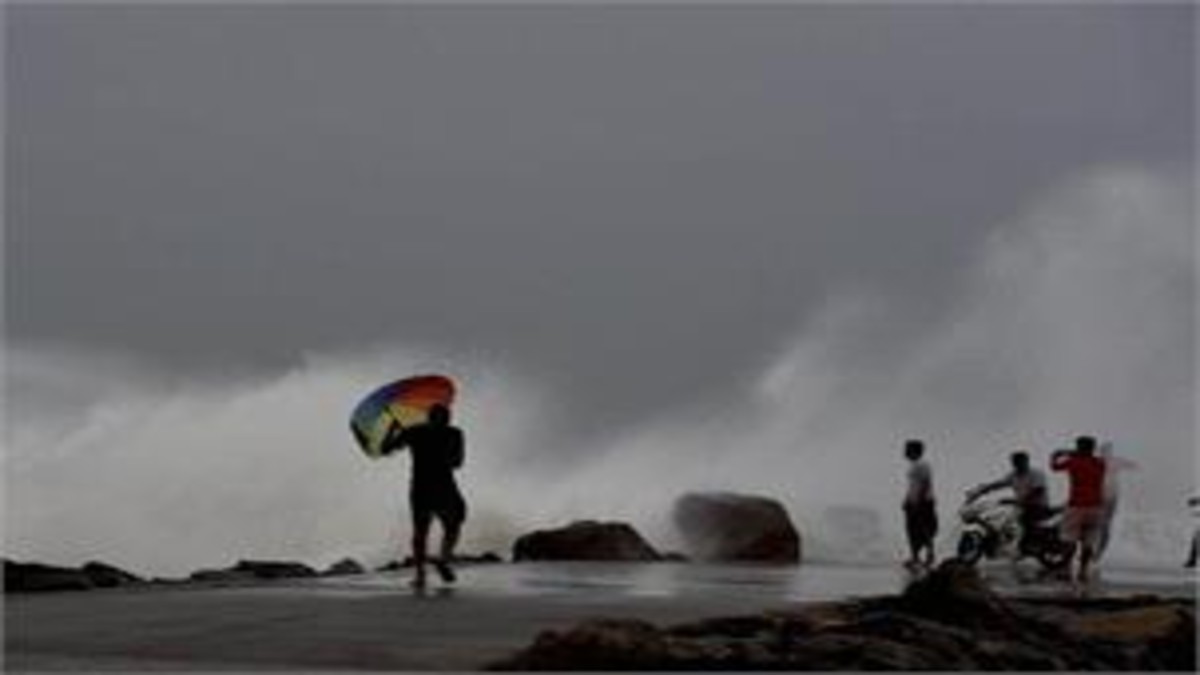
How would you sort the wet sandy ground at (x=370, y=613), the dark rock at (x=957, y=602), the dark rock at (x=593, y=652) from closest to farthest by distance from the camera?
1. the dark rock at (x=593, y=652)
2. the wet sandy ground at (x=370, y=613)
3. the dark rock at (x=957, y=602)

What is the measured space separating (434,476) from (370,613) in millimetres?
3696

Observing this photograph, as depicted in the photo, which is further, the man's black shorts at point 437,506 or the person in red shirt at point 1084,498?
the person in red shirt at point 1084,498

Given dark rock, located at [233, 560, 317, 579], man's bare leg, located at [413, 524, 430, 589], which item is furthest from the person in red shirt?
dark rock, located at [233, 560, 317, 579]

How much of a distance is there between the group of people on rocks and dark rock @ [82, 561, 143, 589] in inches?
328

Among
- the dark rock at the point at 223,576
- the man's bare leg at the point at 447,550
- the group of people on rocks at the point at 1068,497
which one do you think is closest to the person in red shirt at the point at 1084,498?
the group of people on rocks at the point at 1068,497

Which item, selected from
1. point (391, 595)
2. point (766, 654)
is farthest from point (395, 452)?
point (766, 654)

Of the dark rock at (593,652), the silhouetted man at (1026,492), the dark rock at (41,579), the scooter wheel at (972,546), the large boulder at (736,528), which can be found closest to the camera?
the dark rock at (593,652)

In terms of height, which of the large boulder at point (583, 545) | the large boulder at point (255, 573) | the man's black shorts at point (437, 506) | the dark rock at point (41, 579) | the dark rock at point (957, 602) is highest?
the large boulder at point (583, 545)

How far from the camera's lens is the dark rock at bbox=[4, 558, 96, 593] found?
49.7ft

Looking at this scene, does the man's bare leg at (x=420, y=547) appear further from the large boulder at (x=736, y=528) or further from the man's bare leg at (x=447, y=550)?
the large boulder at (x=736, y=528)

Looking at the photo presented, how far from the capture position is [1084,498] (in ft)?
57.5

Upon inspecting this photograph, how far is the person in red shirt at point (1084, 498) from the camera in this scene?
56.8 ft

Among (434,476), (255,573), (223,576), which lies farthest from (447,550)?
(255,573)

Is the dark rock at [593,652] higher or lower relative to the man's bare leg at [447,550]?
lower
